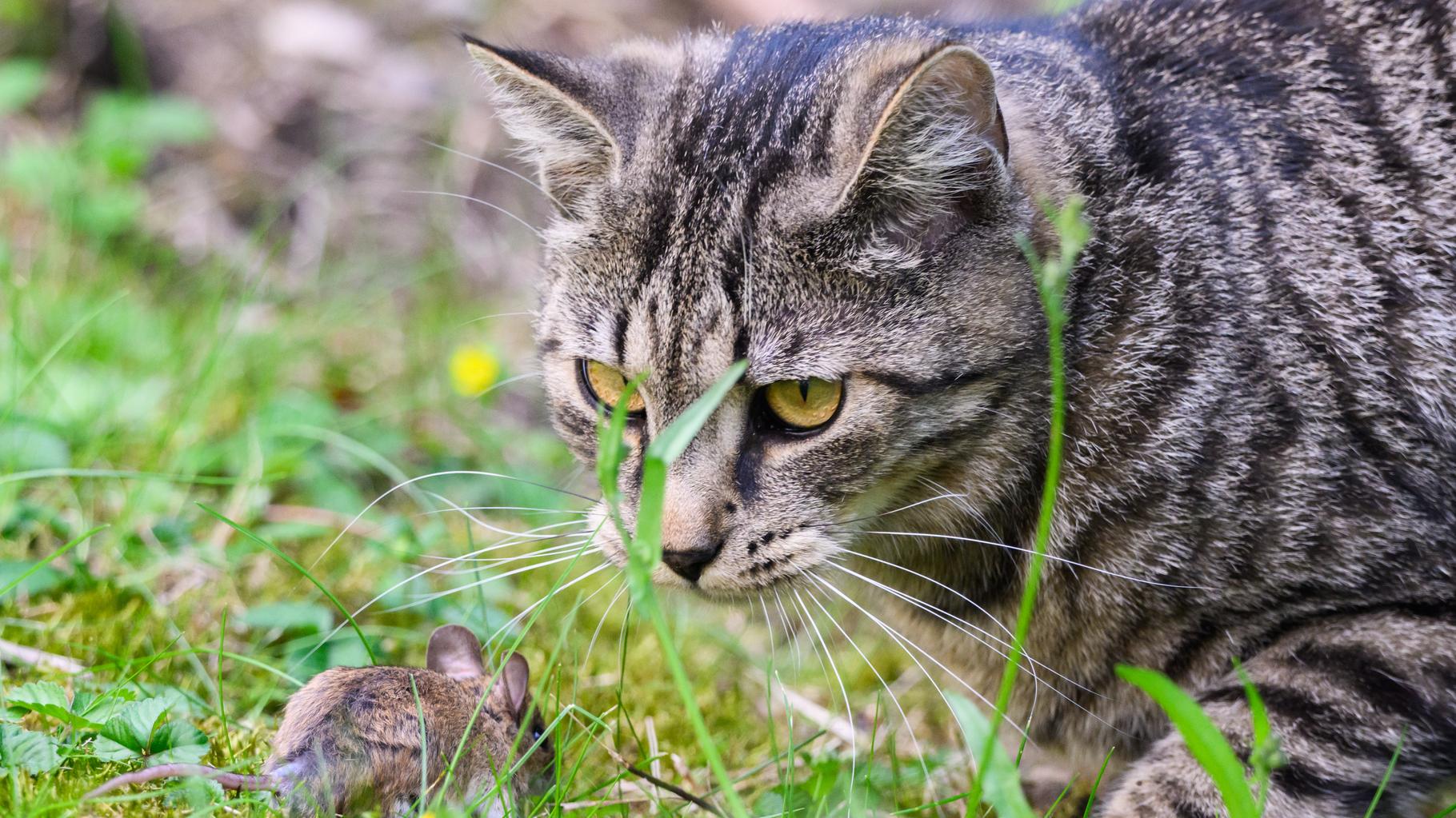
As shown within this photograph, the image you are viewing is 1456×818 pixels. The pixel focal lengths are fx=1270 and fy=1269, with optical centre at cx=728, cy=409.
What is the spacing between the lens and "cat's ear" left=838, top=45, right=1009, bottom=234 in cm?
192

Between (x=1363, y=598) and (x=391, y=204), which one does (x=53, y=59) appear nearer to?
(x=391, y=204)

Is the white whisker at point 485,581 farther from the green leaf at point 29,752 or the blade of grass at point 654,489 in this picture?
the green leaf at point 29,752

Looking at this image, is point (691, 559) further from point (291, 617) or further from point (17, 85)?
point (17, 85)

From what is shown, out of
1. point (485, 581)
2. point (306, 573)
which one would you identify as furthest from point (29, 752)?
point (485, 581)

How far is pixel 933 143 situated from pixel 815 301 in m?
0.31

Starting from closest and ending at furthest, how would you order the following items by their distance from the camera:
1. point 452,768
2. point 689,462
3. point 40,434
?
point 452,768, point 689,462, point 40,434

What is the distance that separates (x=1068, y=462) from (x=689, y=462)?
0.70 meters

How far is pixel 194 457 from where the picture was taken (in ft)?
9.97

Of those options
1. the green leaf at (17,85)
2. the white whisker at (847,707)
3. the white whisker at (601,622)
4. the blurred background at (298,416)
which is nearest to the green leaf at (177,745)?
the blurred background at (298,416)

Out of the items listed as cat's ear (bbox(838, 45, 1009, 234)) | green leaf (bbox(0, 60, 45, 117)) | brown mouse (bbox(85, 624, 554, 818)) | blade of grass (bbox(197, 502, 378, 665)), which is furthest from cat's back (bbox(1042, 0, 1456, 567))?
green leaf (bbox(0, 60, 45, 117))

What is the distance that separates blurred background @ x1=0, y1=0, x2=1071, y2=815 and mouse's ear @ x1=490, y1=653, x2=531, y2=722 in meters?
0.05

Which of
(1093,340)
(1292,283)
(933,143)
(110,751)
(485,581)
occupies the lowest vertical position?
(110,751)

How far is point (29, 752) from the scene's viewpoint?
1.87 metres

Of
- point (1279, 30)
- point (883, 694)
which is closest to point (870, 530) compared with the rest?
point (883, 694)
